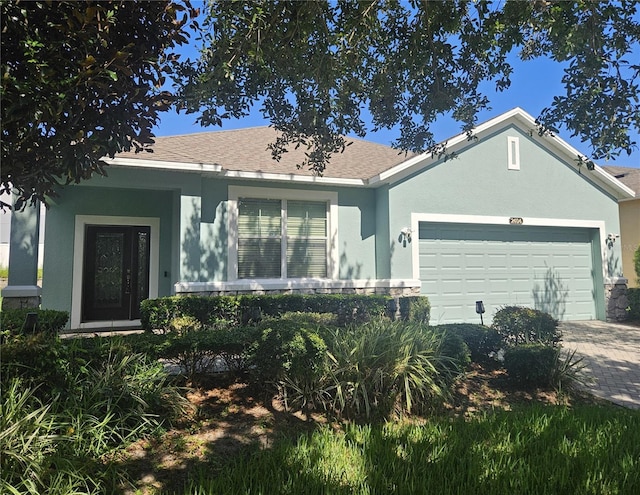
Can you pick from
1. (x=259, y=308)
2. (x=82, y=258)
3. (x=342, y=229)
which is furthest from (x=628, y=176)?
(x=82, y=258)

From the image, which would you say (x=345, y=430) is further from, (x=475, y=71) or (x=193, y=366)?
(x=475, y=71)

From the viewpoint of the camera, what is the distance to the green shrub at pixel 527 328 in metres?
6.24

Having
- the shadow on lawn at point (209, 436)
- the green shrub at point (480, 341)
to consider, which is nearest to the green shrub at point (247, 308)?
the green shrub at point (480, 341)

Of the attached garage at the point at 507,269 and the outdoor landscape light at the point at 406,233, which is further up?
the outdoor landscape light at the point at 406,233

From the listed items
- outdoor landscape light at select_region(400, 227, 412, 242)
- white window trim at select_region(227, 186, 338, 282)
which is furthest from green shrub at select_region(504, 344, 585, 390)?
white window trim at select_region(227, 186, 338, 282)

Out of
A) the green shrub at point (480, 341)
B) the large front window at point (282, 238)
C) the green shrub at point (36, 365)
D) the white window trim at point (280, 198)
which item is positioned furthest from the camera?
the large front window at point (282, 238)

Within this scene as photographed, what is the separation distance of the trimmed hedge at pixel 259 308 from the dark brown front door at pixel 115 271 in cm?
242

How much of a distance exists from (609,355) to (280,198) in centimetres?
778

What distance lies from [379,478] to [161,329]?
640 centimetres

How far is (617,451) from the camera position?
3328 millimetres

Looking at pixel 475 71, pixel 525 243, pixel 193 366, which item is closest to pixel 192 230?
pixel 193 366

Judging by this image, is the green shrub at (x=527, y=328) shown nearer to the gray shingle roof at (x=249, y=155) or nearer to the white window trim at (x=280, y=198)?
the gray shingle roof at (x=249, y=155)

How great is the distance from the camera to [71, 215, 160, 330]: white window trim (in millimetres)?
9789

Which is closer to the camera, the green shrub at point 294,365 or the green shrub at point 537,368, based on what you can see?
the green shrub at point 294,365
